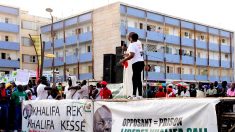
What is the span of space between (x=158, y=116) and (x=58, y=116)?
11.3 feet

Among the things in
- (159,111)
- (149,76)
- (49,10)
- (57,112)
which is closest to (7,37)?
(149,76)

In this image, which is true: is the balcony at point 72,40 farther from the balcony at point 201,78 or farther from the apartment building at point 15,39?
the balcony at point 201,78

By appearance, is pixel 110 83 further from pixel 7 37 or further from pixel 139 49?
pixel 7 37

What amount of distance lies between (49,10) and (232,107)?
24.4 metres

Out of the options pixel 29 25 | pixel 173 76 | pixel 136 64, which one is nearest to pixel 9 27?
pixel 29 25

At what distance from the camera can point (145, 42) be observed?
5106cm

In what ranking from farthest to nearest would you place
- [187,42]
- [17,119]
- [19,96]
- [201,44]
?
[201,44], [187,42], [19,96], [17,119]

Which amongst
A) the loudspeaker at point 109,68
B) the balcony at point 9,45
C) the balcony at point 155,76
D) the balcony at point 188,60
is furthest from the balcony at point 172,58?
the loudspeaker at point 109,68

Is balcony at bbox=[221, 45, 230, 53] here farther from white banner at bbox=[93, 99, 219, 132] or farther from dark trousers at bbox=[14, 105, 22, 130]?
white banner at bbox=[93, 99, 219, 132]

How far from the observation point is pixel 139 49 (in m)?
9.17

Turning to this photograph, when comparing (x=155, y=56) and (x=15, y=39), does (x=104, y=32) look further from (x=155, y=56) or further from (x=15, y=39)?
(x=15, y=39)

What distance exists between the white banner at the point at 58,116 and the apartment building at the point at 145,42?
121ft

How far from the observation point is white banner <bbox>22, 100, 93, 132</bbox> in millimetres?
8523

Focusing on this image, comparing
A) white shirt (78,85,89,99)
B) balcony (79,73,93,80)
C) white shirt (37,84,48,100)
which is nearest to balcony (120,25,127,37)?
balcony (79,73,93,80)
